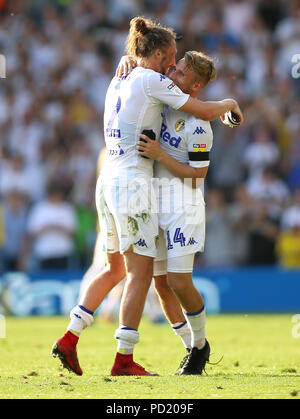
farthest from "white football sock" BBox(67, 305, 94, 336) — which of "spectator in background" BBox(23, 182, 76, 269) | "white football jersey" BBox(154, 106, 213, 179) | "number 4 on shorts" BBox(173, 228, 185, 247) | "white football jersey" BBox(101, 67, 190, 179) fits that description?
"spectator in background" BBox(23, 182, 76, 269)

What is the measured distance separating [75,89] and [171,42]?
9.65 meters

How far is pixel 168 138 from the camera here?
629 centimetres

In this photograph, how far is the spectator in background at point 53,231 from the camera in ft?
46.6

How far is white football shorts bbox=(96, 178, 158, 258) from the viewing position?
6.08 m

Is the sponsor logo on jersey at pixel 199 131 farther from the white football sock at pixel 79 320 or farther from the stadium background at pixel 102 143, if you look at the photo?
the stadium background at pixel 102 143

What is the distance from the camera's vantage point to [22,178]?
48.7ft

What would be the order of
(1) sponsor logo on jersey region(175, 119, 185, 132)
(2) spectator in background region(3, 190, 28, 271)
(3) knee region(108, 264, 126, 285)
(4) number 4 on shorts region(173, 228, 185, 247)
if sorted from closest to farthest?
(4) number 4 on shorts region(173, 228, 185, 247)
(1) sponsor logo on jersey region(175, 119, 185, 132)
(3) knee region(108, 264, 126, 285)
(2) spectator in background region(3, 190, 28, 271)

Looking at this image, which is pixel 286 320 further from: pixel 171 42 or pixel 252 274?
pixel 171 42

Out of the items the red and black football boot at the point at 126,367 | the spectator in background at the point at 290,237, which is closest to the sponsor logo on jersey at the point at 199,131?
the red and black football boot at the point at 126,367

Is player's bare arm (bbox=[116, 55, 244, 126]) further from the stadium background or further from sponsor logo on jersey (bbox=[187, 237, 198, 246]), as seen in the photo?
the stadium background

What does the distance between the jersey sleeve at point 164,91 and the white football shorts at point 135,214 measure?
1.96 feet

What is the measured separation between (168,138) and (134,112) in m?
0.35

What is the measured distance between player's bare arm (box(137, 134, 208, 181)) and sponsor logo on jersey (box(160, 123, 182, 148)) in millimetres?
135
